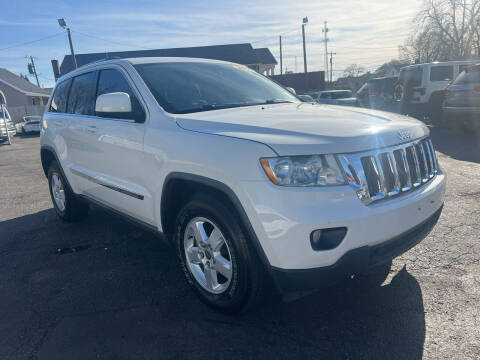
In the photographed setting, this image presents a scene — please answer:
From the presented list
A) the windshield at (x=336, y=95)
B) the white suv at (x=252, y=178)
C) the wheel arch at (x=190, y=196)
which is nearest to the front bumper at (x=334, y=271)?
the white suv at (x=252, y=178)

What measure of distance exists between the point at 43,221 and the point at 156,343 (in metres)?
3.47

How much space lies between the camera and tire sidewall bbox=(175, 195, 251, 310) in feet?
7.51

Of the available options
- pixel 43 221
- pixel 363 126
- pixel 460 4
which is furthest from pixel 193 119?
pixel 460 4

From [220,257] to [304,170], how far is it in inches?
34.3

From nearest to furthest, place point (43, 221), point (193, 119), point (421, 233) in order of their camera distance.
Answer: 1. point (421, 233)
2. point (193, 119)
3. point (43, 221)

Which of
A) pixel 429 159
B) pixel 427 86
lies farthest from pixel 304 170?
pixel 427 86

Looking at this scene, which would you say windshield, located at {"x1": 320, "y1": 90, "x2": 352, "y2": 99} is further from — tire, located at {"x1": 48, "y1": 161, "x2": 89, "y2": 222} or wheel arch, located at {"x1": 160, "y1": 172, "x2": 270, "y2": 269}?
wheel arch, located at {"x1": 160, "y1": 172, "x2": 270, "y2": 269}

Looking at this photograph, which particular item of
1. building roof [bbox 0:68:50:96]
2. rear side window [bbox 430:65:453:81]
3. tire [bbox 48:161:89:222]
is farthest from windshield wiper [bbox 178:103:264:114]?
building roof [bbox 0:68:50:96]

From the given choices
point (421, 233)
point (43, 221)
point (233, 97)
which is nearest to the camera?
point (421, 233)

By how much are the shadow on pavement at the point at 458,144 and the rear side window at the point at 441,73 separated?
180cm

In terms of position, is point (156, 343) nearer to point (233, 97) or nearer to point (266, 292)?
point (266, 292)

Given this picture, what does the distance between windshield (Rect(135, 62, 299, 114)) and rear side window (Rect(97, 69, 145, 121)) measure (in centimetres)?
Answer: 17

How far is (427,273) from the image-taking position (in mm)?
3033

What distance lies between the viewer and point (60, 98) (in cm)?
488
